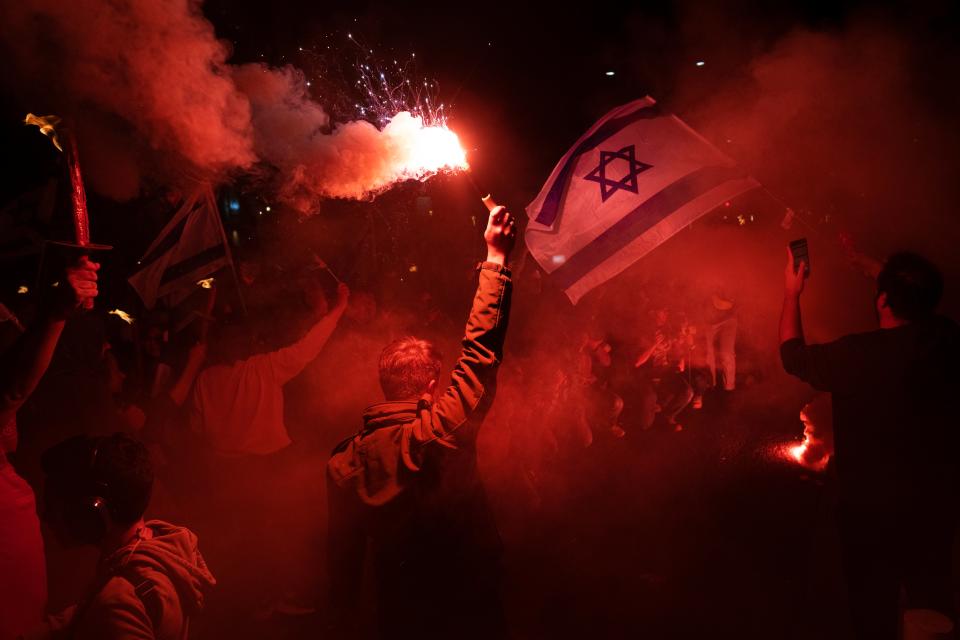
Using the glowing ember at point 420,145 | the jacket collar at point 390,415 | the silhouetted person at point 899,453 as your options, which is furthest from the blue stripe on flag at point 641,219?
the jacket collar at point 390,415

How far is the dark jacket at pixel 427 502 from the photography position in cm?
218

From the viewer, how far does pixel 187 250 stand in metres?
4.52

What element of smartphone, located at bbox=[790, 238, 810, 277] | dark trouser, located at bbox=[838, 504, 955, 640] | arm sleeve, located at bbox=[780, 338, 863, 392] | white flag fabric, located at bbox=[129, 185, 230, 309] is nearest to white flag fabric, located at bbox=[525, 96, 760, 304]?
smartphone, located at bbox=[790, 238, 810, 277]

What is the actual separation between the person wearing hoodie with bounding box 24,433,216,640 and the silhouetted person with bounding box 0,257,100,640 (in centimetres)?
45

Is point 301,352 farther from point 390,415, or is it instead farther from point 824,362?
point 824,362

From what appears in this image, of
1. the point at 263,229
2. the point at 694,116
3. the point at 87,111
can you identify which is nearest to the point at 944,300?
the point at 694,116

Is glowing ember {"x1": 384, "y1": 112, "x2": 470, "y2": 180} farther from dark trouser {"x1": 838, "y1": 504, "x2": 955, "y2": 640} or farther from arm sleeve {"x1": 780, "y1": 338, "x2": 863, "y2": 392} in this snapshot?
dark trouser {"x1": 838, "y1": 504, "x2": 955, "y2": 640}

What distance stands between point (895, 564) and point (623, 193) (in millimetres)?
2822

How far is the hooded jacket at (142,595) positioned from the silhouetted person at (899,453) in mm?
3395

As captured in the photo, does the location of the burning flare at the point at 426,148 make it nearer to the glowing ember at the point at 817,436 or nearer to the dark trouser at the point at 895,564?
the dark trouser at the point at 895,564

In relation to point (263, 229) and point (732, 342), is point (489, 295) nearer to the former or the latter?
point (263, 229)

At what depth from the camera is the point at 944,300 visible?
6.13 metres

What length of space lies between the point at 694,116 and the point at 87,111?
19.2ft

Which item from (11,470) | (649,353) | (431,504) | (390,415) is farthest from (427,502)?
(649,353)
